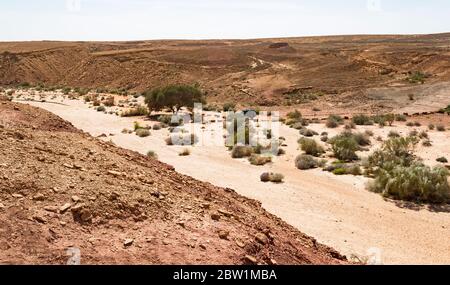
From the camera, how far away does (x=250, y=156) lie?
22172 millimetres

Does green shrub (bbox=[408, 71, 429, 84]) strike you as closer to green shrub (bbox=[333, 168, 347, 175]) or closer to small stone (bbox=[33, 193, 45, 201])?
green shrub (bbox=[333, 168, 347, 175])

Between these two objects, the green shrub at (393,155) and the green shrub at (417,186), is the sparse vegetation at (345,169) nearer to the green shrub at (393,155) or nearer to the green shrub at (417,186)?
the green shrub at (393,155)

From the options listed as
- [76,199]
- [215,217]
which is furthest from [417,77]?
[76,199]

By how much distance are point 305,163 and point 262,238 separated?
13408 mm

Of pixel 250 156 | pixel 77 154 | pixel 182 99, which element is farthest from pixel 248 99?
pixel 77 154

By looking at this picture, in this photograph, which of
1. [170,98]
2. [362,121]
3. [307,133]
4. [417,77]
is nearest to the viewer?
[307,133]

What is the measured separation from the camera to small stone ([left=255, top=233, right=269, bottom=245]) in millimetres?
6860

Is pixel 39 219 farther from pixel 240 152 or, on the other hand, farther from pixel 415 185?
pixel 240 152

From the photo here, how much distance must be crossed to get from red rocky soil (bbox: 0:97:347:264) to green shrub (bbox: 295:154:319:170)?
11.5 metres

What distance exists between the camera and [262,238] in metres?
6.97

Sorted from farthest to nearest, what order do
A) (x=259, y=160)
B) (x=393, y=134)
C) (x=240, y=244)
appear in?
1. (x=393, y=134)
2. (x=259, y=160)
3. (x=240, y=244)

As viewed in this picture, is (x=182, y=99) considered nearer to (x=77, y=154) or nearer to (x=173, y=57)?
(x=77, y=154)

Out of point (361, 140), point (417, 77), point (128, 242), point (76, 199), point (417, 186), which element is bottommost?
point (361, 140)
